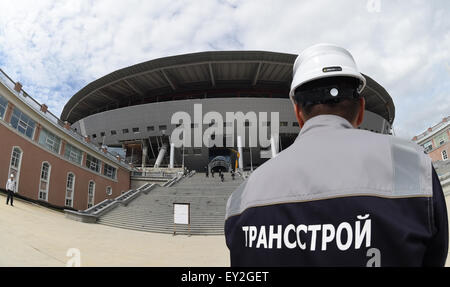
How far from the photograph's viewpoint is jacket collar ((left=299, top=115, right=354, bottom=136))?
124cm

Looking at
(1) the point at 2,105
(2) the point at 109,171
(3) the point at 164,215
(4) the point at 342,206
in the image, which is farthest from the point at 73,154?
(4) the point at 342,206

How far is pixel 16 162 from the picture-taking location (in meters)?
15.0

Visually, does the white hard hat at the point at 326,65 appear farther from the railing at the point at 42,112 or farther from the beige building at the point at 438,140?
the beige building at the point at 438,140

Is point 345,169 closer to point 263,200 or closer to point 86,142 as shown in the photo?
point 263,200

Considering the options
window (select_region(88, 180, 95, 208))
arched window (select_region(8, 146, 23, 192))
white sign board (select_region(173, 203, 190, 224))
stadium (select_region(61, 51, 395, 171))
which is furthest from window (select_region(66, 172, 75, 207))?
stadium (select_region(61, 51, 395, 171))

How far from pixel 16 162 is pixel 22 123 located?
2550mm

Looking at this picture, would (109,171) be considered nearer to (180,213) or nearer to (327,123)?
(180,213)

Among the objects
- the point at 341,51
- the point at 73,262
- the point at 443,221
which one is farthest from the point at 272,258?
the point at 73,262

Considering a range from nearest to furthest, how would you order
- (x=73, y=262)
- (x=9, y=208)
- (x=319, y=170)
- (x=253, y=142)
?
(x=319, y=170) → (x=73, y=262) → (x=9, y=208) → (x=253, y=142)

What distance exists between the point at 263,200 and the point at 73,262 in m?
6.37

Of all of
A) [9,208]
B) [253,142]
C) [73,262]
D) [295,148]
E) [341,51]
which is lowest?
[73,262]

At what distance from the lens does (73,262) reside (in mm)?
5699

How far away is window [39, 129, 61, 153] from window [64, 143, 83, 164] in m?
1.04

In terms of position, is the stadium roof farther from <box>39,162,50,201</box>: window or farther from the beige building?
<box>39,162,50,201</box>: window
